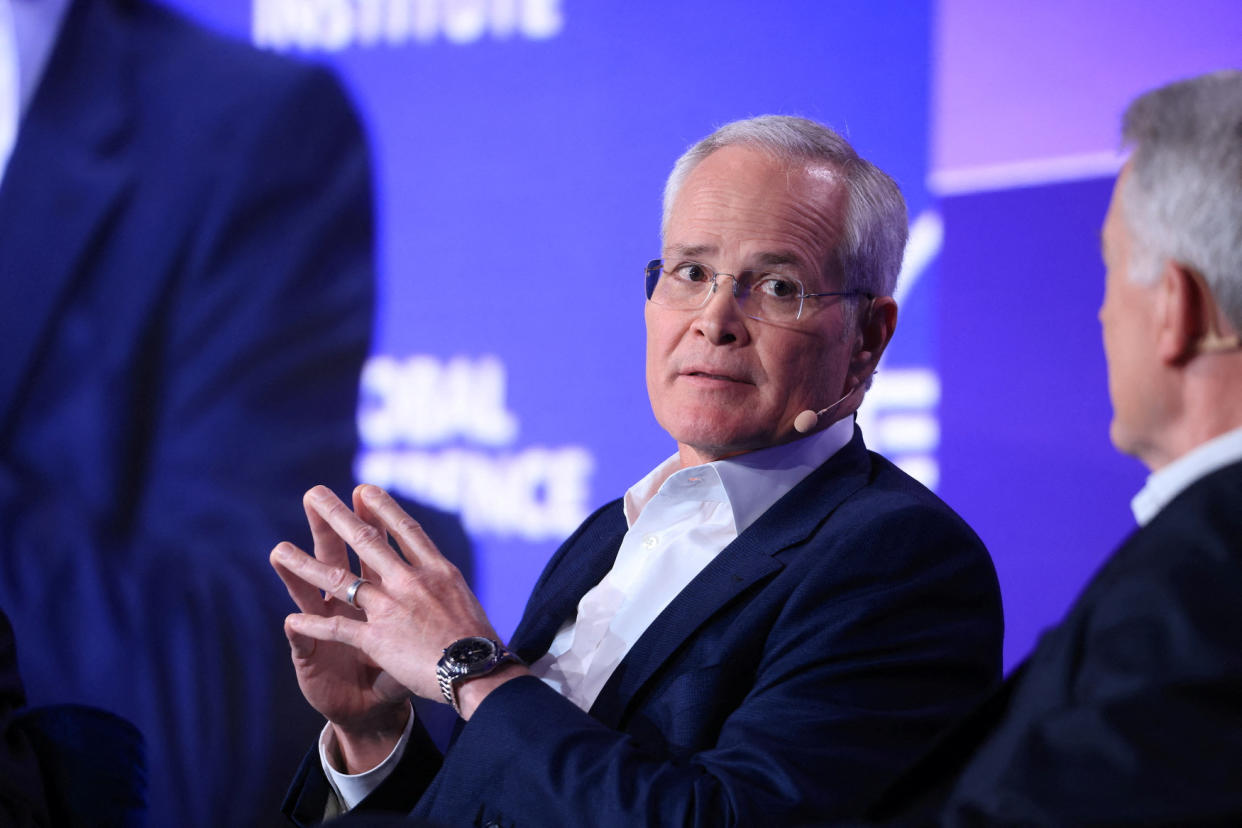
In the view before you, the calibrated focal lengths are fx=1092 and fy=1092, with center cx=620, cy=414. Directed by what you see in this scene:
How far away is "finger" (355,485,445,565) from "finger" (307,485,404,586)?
0.02m

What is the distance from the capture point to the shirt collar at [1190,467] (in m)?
0.89

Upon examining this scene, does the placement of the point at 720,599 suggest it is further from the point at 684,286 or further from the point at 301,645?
the point at 301,645

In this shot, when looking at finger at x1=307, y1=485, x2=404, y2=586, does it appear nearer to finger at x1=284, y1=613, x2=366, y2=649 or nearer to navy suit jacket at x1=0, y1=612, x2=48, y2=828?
finger at x1=284, y1=613, x2=366, y2=649

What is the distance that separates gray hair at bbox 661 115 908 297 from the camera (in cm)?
167

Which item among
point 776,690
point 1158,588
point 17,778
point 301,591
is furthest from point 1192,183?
point 17,778

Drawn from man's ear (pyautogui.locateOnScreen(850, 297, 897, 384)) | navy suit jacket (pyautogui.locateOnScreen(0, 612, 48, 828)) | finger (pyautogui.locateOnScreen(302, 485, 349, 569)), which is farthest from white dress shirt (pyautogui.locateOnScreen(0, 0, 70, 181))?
man's ear (pyautogui.locateOnScreen(850, 297, 897, 384))

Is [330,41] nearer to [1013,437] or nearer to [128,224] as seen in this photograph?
[128,224]

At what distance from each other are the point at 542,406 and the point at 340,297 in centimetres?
74

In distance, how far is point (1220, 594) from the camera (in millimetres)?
783

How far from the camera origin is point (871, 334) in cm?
176

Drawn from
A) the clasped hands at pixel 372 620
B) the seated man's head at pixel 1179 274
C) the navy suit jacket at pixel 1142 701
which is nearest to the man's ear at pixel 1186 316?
the seated man's head at pixel 1179 274

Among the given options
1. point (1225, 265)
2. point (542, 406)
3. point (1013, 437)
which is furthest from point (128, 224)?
point (1225, 265)

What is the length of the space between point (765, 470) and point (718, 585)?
9.3 inches

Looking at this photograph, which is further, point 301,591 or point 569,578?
point 569,578
